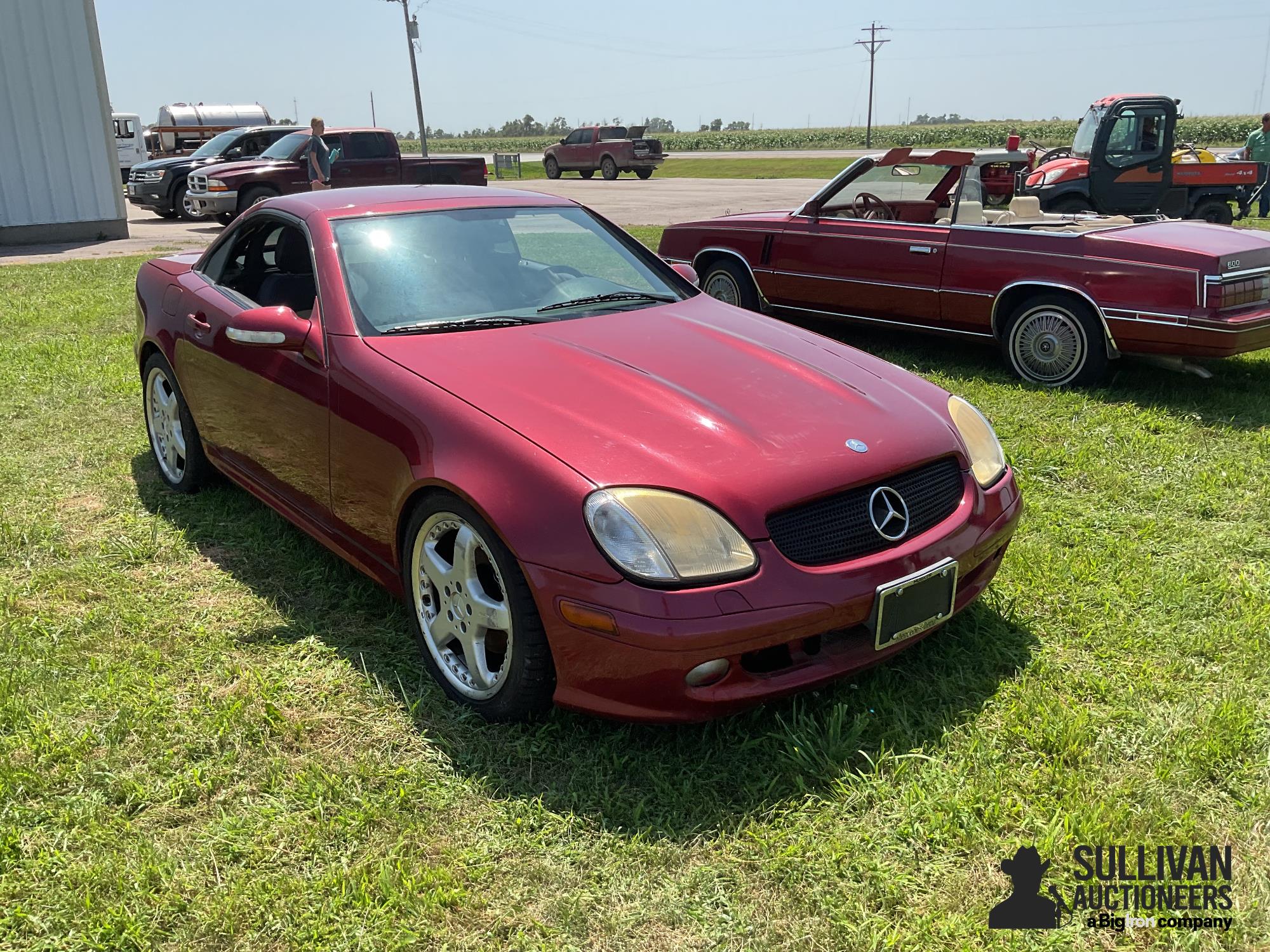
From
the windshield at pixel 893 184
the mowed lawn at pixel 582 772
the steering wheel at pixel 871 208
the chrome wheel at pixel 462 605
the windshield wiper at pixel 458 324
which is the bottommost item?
the mowed lawn at pixel 582 772

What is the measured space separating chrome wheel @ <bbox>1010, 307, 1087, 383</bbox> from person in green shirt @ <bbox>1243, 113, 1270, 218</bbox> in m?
12.7

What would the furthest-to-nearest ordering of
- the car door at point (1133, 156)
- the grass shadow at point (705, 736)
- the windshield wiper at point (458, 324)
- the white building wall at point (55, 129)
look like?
the white building wall at point (55, 129) → the car door at point (1133, 156) → the windshield wiper at point (458, 324) → the grass shadow at point (705, 736)

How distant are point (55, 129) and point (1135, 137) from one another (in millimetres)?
14734

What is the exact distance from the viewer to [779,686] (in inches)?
104

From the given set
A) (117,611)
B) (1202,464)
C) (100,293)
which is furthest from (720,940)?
(100,293)

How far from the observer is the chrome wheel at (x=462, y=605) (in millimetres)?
2846

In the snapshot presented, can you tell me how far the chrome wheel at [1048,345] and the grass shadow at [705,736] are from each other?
10.8 ft

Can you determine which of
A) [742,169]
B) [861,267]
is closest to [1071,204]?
[861,267]

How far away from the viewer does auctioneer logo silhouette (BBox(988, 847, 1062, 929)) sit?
222 centimetres

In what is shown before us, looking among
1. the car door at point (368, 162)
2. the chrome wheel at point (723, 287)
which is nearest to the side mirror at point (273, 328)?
the chrome wheel at point (723, 287)

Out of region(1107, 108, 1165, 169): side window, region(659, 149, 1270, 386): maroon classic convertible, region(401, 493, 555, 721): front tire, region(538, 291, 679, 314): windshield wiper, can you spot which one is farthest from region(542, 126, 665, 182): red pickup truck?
region(401, 493, 555, 721): front tire

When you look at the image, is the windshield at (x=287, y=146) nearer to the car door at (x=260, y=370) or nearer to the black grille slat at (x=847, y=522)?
the car door at (x=260, y=370)

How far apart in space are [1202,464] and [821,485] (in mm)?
3187

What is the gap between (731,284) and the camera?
26.7 ft
